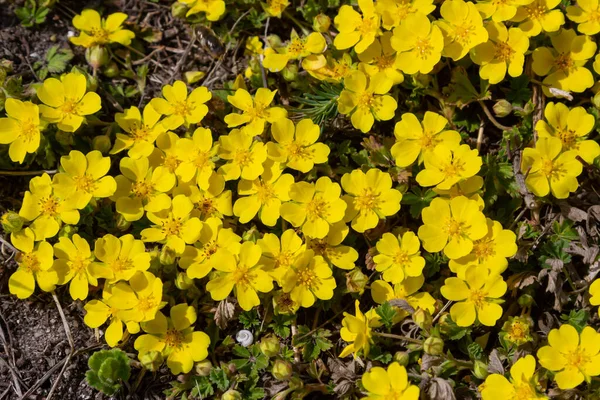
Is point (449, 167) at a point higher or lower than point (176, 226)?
higher

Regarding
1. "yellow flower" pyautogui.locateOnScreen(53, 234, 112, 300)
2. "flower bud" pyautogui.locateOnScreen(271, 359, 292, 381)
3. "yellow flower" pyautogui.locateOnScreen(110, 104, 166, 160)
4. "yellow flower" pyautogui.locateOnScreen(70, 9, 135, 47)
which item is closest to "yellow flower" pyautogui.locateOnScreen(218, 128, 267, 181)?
"yellow flower" pyautogui.locateOnScreen(110, 104, 166, 160)

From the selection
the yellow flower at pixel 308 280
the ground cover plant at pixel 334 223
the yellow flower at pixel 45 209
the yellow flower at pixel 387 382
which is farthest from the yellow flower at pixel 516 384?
the yellow flower at pixel 45 209

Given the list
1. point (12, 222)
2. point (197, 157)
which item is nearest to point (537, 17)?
point (197, 157)

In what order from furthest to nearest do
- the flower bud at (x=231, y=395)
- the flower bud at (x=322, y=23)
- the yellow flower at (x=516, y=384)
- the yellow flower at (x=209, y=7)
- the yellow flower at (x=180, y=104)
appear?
the yellow flower at (x=209, y=7), the flower bud at (x=322, y=23), the yellow flower at (x=180, y=104), the flower bud at (x=231, y=395), the yellow flower at (x=516, y=384)

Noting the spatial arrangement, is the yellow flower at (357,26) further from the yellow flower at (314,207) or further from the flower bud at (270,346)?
the flower bud at (270,346)

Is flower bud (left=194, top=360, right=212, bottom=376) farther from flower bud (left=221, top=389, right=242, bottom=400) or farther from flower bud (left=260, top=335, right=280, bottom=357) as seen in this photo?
flower bud (left=260, top=335, right=280, bottom=357)

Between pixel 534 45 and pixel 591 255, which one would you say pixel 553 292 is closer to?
pixel 591 255

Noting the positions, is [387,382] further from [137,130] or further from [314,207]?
→ [137,130]
